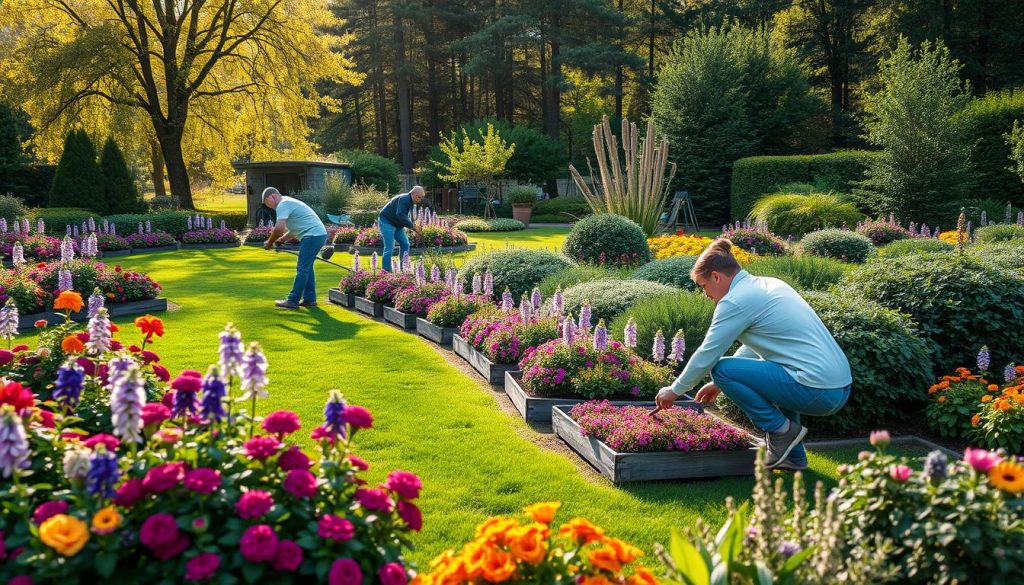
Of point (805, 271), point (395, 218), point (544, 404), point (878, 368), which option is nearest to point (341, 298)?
point (395, 218)

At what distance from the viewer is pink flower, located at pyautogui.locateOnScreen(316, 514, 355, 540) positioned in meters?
1.88

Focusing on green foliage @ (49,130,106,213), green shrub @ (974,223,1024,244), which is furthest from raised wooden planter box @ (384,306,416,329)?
green foliage @ (49,130,106,213)

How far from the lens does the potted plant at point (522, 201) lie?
28422mm

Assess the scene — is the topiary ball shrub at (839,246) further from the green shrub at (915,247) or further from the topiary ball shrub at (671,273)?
the topiary ball shrub at (671,273)

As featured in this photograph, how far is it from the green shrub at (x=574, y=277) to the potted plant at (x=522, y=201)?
59.0 feet

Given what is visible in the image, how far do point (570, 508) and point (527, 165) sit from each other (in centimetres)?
3089

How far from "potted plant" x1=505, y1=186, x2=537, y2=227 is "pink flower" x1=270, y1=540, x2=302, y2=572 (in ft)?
83.5

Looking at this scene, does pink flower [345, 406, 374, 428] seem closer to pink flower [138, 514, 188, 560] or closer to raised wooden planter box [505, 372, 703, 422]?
pink flower [138, 514, 188, 560]

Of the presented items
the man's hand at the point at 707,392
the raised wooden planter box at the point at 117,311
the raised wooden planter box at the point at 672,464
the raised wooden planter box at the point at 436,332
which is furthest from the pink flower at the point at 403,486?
the raised wooden planter box at the point at 117,311

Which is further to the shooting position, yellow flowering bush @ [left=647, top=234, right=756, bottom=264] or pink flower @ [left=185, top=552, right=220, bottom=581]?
yellow flowering bush @ [left=647, top=234, right=756, bottom=264]

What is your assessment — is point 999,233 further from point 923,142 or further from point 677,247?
point 923,142

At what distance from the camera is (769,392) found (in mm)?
4152

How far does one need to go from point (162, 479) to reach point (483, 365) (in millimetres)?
4927

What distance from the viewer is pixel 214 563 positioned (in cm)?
174
